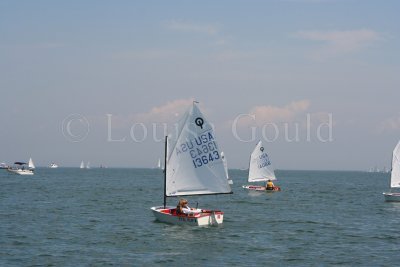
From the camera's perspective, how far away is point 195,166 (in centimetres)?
4391

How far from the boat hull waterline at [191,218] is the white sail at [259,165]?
157ft

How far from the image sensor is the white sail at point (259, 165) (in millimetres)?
90812

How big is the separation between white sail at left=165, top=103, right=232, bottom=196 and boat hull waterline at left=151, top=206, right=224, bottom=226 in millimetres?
1642

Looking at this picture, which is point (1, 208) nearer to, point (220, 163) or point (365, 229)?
point (220, 163)

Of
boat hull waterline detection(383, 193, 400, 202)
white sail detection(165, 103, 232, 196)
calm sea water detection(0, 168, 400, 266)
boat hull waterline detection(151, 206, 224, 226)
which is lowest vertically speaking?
calm sea water detection(0, 168, 400, 266)

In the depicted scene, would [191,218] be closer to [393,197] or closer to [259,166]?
[393,197]

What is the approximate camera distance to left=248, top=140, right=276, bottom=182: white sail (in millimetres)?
90812

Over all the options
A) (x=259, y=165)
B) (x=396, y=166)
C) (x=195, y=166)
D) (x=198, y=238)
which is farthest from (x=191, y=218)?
(x=259, y=165)

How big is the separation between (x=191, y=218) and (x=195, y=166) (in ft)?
14.1

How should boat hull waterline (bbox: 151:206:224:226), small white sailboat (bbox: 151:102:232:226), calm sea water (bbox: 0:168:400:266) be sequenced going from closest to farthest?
calm sea water (bbox: 0:168:400:266)
boat hull waterline (bbox: 151:206:224:226)
small white sailboat (bbox: 151:102:232:226)

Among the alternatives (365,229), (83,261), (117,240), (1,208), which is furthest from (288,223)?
(1,208)

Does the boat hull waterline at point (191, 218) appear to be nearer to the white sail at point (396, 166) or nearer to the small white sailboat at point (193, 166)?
the small white sailboat at point (193, 166)

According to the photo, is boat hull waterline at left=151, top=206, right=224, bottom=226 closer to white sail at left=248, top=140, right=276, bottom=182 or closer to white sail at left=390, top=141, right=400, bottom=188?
white sail at left=390, top=141, right=400, bottom=188

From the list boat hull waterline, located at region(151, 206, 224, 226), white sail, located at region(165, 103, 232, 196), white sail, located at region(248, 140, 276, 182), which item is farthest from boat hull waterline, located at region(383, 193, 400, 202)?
boat hull waterline, located at region(151, 206, 224, 226)
